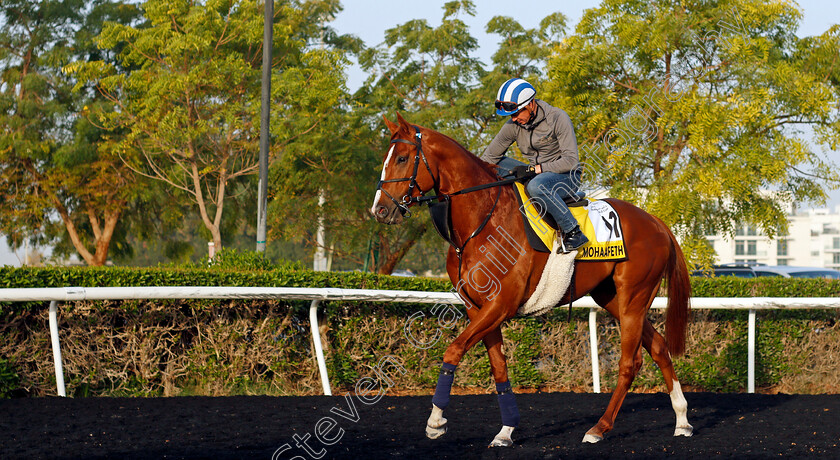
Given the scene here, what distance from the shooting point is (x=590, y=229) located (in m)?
5.42

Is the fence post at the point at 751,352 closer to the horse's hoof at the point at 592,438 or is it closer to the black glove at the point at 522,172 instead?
the horse's hoof at the point at 592,438

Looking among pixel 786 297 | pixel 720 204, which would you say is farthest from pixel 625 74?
pixel 786 297

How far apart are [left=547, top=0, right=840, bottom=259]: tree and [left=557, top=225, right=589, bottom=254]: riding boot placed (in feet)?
19.1

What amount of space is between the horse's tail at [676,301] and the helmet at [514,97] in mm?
1783

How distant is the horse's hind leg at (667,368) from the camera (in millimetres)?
5496

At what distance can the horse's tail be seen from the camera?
6.11 metres

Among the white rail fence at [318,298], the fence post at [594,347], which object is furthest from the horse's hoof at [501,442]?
the fence post at [594,347]

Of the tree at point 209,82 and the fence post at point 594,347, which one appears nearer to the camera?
the fence post at point 594,347

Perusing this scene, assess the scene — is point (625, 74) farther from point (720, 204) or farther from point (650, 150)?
point (720, 204)

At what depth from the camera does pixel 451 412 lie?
6.11 meters

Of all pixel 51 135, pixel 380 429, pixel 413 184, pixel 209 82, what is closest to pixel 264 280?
pixel 380 429

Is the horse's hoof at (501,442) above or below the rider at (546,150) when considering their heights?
below

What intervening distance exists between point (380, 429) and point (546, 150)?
2197 millimetres

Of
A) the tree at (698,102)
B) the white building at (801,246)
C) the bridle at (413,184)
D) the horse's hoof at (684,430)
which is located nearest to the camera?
the bridle at (413,184)
